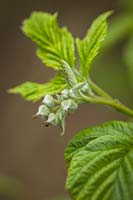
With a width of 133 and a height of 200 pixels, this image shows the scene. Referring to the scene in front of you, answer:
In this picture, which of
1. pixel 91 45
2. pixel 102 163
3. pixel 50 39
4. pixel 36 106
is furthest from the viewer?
pixel 36 106

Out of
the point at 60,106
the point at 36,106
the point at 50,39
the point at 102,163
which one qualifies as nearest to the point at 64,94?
the point at 60,106

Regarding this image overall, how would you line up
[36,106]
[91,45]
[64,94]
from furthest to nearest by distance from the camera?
[36,106], [91,45], [64,94]

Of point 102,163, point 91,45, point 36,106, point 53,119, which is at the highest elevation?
point 36,106

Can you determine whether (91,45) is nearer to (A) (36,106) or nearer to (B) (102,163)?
(B) (102,163)

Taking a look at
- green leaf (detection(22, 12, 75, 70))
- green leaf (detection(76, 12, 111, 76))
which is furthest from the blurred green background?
green leaf (detection(76, 12, 111, 76))

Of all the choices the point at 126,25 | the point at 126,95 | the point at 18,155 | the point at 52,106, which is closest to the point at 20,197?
the point at 18,155

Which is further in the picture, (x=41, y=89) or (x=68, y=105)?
(x=41, y=89)

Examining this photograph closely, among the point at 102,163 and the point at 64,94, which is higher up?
the point at 64,94

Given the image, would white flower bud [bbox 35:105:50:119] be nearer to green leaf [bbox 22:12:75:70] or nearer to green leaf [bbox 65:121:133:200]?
green leaf [bbox 65:121:133:200]
